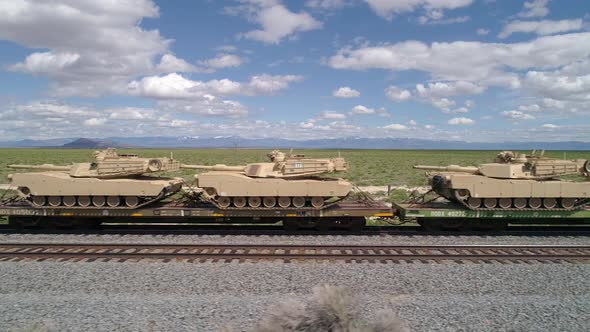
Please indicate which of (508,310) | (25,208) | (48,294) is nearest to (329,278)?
(508,310)

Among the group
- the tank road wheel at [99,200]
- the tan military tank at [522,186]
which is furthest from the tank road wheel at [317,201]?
the tank road wheel at [99,200]

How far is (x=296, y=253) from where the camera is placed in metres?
10.2

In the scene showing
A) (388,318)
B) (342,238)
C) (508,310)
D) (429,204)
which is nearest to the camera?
(388,318)

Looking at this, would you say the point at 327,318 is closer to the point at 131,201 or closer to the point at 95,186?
the point at 131,201

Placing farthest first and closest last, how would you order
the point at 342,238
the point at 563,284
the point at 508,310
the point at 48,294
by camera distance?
the point at 342,238 < the point at 563,284 < the point at 48,294 < the point at 508,310

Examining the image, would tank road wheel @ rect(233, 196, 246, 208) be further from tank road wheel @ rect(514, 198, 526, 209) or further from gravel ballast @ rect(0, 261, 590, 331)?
tank road wheel @ rect(514, 198, 526, 209)

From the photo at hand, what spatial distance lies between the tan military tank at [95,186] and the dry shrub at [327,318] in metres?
9.38

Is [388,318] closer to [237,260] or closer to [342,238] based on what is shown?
[237,260]

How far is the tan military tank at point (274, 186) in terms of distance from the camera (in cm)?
1240

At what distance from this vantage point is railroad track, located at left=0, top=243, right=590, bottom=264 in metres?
9.90

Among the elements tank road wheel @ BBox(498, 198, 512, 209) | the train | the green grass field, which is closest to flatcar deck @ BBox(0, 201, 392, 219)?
the train

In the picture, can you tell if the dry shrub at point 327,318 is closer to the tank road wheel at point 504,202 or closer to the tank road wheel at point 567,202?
the tank road wheel at point 504,202

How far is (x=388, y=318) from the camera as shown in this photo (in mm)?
4219

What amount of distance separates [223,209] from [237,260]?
9.35 feet
